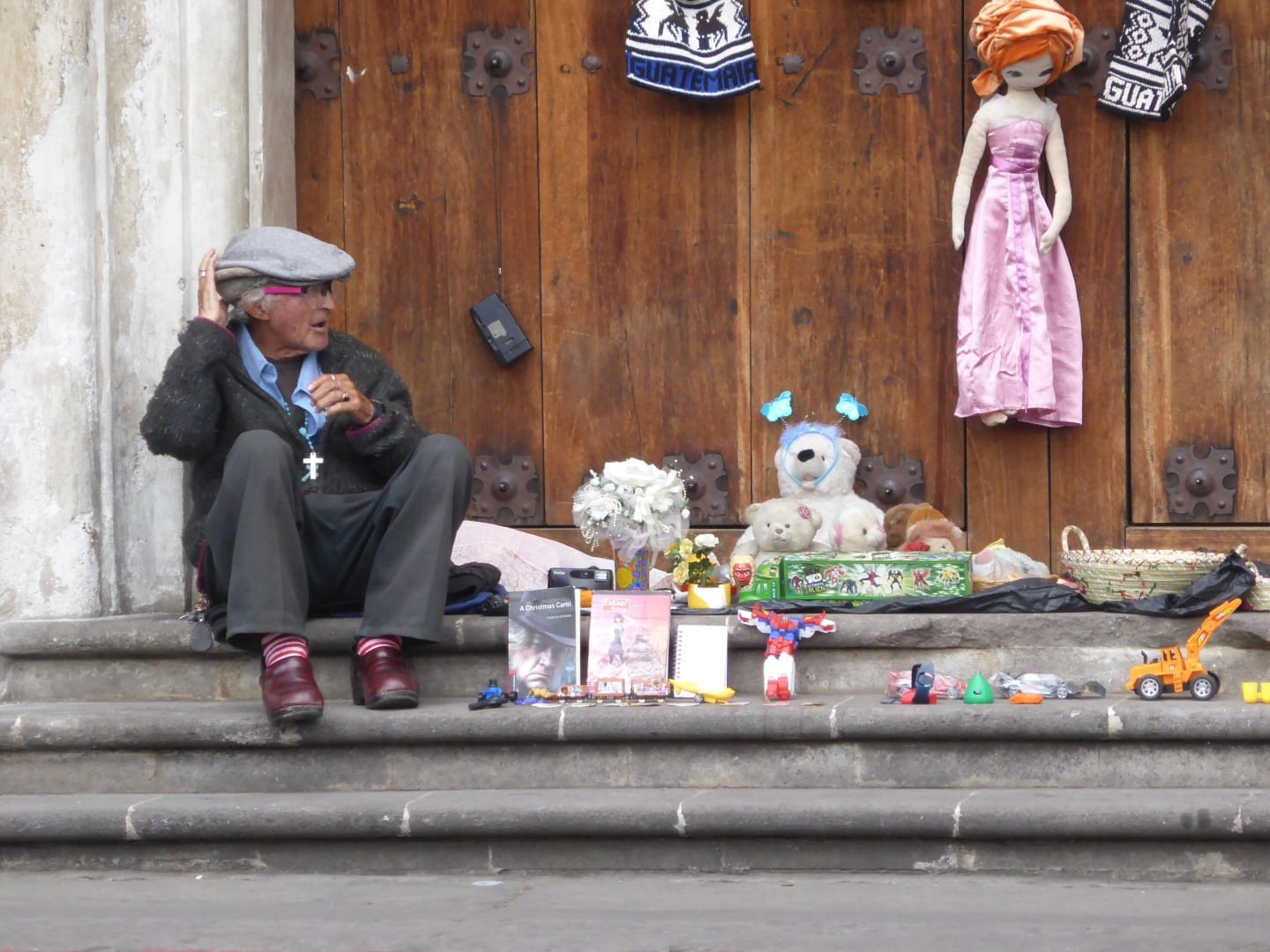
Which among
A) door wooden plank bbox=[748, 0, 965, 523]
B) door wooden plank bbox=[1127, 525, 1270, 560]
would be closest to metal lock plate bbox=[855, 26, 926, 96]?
door wooden plank bbox=[748, 0, 965, 523]

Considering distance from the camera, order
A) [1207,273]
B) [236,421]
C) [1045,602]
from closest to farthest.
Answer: [1045,602], [236,421], [1207,273]

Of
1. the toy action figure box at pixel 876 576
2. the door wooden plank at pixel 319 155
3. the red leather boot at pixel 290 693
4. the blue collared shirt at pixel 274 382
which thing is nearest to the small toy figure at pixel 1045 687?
the toy action figure box at pixel 876 576

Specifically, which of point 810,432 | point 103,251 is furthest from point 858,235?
point 103,251

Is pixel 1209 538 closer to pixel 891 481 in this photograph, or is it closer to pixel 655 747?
pixel 891 481

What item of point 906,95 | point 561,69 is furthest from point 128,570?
point 906,95

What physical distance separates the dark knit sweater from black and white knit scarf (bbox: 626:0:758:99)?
1.22 metres

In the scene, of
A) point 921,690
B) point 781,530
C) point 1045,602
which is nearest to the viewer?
point 921,690

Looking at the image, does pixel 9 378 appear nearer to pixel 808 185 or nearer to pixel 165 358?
pixel 165 358

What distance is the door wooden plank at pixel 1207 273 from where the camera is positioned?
4969mm

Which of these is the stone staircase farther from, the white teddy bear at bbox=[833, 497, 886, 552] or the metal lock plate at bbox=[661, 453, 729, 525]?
the metal lock plate at bbox=[661, 453, 729, 525]

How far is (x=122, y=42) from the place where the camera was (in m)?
4.75

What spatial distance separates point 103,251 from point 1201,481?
119 inches

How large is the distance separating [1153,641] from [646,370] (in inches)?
67.7

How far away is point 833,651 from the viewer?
4254 millimetres
